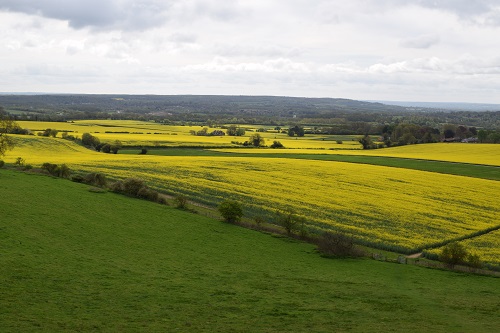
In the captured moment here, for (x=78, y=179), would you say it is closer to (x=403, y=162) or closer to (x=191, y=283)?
(x=191, y=283)

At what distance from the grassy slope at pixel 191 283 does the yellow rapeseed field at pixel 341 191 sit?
7.53 m

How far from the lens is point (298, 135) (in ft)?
480

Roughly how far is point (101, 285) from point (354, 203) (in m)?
30.6

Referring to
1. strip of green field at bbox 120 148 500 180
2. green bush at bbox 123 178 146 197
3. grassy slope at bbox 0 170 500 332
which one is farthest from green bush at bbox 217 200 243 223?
strip of green field at bbox 120 148 500 180

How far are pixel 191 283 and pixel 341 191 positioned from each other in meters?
31.6

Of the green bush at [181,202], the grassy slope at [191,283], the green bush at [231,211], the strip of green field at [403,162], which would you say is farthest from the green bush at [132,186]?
the strip of green field at [403,162]

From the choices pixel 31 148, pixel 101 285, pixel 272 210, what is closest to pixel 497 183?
pixel 272 210

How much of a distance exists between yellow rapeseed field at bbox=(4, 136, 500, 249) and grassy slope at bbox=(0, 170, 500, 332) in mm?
7528

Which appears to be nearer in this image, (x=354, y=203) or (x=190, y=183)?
(x=354, y=203)

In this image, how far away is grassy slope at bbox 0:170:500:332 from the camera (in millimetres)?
20734

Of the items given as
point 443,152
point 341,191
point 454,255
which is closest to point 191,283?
point 454,255

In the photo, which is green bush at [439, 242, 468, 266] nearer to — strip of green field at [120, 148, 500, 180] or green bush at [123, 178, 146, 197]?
green bush at [123, 178, 146, 197]

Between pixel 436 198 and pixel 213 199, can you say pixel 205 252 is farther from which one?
pixel 436 198

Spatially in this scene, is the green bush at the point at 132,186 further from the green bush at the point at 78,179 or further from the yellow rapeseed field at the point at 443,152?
the yellow rapeseed field at the point at 443,152
